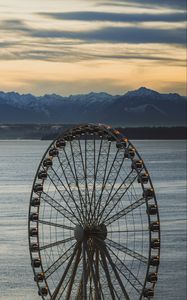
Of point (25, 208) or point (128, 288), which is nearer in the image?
point (128, 288)

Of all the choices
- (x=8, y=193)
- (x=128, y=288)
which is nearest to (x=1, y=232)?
(x=128, y=288)

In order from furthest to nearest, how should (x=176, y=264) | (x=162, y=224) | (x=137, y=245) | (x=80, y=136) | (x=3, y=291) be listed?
(x=162, y=224), (x=137, y=245), (x=176, y=264), (x=3, y=291), (x=80, y=136)

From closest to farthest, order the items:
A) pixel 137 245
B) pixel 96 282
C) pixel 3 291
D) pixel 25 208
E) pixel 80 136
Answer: pixel 96 282 → pixel 80 136 → pixel 3 291 → pixel 137 245 → pixel 25 208

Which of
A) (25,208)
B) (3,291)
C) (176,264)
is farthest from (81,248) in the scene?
(25,208)

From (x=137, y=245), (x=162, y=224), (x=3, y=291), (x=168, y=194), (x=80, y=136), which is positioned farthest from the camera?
(x=168, y=194)

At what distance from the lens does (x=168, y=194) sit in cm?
15888

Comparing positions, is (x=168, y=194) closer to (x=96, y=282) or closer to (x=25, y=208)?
(x=25, y=208)

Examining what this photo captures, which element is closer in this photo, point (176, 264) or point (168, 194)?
point (176, 264)

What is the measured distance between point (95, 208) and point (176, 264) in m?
41.8

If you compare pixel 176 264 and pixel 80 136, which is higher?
pixel 80 136

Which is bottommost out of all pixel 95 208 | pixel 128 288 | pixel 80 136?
pixel 128 288

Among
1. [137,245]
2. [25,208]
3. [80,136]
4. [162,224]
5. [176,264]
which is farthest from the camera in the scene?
[25,208]

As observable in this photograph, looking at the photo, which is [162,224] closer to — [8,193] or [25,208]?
[25,208]

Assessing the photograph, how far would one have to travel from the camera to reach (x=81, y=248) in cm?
4903
